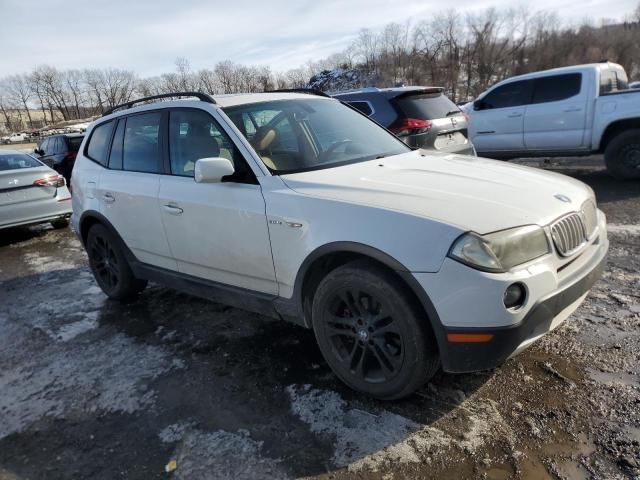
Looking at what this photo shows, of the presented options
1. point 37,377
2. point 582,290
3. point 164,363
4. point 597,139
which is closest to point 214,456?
point 164,363

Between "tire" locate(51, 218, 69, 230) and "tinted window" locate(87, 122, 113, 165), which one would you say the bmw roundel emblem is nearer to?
"tinted window" locate(87, 122, 113, 165)

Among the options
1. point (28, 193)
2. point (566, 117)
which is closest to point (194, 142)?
point (28, 193)

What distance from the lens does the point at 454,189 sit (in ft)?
9.11

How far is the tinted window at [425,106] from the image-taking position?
707 cm

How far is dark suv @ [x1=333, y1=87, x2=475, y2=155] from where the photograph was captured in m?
6.92

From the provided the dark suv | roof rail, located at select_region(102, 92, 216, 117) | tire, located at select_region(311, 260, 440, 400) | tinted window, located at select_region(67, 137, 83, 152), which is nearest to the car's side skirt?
tire, located at select_region(311, 260, 440, 400)

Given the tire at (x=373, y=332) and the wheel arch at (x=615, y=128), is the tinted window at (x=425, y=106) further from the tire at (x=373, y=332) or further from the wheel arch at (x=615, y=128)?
the tire at (x=373, y=332)

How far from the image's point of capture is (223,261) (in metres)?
3.45

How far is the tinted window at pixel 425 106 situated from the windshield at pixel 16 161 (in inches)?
243

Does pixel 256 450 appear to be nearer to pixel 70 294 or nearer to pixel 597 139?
pixel 70 294

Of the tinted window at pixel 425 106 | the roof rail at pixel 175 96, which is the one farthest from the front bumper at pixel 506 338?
the tinted window at pixel 425 106

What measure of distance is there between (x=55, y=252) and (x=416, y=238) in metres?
6.42

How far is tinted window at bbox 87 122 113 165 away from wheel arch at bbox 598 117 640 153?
747 cm

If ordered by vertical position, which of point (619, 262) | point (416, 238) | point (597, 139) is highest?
point (416, 238)
